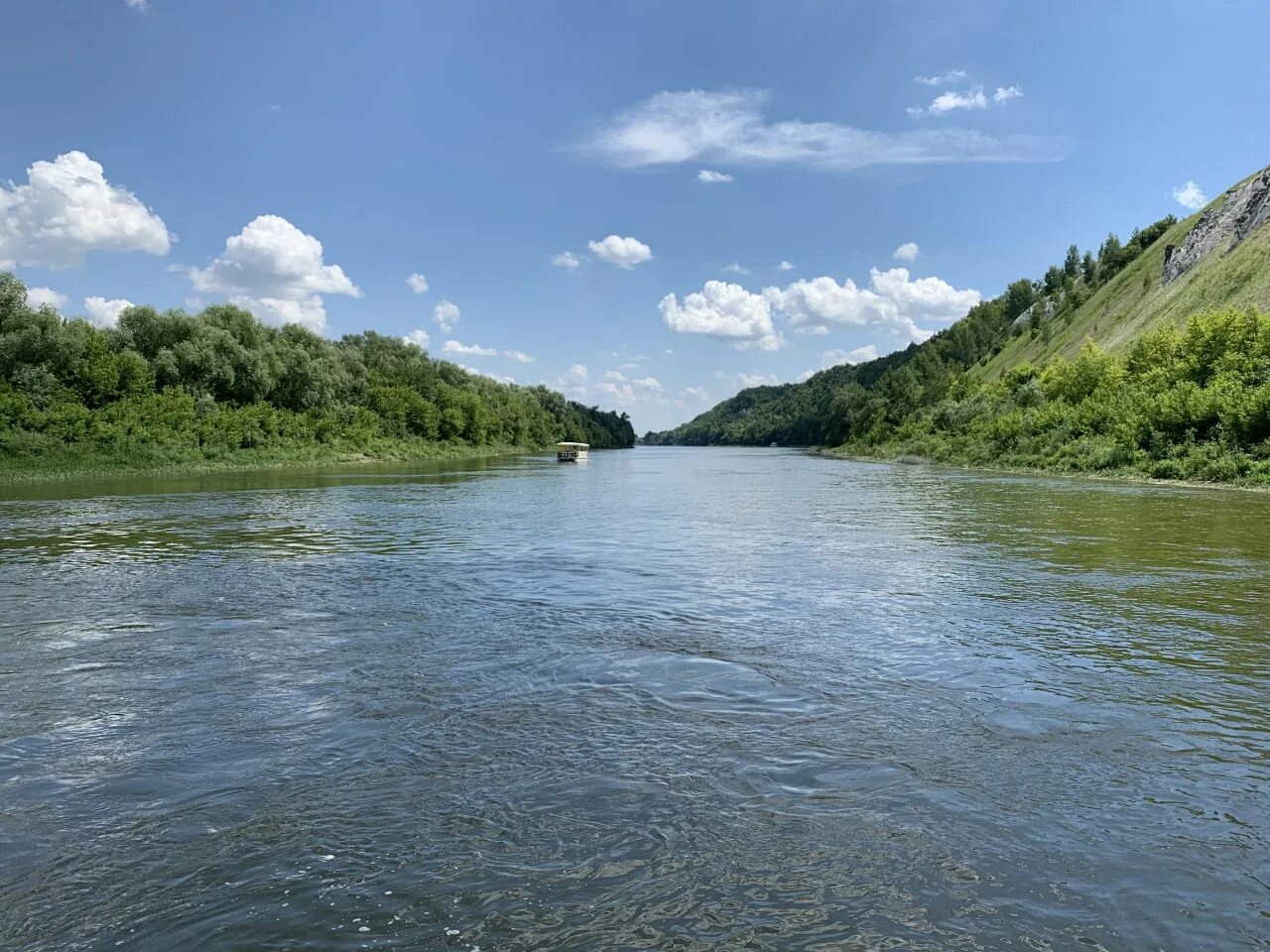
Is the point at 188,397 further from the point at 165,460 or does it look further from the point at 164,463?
the point at 164,463

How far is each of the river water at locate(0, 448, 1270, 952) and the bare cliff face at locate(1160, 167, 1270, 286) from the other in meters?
111

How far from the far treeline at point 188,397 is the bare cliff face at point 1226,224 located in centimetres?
11605

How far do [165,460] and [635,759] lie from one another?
74453mm

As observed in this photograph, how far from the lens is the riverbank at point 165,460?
6094 centimetres

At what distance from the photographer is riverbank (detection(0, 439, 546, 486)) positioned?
60.9 meters

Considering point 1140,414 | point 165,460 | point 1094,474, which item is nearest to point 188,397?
point 165,460

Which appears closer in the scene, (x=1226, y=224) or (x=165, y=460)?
(x=165, y=460)

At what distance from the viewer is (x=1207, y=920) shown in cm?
634

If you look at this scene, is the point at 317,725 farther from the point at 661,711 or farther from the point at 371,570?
the point at 371,570

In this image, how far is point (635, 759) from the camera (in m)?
9.45

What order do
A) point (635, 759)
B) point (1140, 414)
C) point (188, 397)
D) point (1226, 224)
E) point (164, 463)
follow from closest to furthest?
point (635, 759)
point (1140, 414)
point (164, 463)
point (188, 397)
point (1226, 224)

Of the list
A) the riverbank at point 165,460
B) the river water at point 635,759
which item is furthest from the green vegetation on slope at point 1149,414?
the riverbank at point 165,460

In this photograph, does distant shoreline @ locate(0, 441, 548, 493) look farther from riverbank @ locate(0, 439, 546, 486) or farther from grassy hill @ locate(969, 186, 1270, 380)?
grassy hill @ locate(969, 186, 1270, 380)

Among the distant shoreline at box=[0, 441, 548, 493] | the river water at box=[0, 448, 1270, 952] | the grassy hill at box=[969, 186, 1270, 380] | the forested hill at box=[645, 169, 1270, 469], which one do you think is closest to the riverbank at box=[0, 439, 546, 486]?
the distant shoreline at box=[0, 441, 548, 493]
